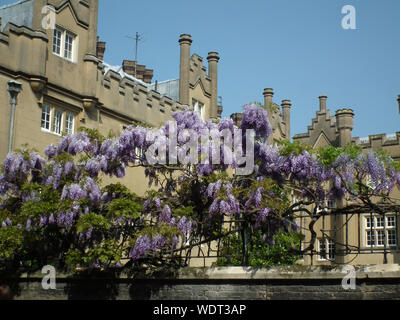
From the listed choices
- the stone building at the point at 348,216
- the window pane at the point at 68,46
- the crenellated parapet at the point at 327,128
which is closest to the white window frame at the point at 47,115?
the window pane at the point at 68,46

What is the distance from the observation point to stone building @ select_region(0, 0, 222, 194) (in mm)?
20219

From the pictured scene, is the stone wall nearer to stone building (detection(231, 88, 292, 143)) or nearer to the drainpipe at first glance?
the drainpipe

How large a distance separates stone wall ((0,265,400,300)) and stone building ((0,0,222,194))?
5.80 metres

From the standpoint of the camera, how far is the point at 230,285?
10.5m

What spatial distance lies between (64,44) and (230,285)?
1562 cm

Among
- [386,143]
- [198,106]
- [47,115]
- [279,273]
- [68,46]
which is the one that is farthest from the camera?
[386,143]

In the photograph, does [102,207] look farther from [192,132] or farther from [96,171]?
[192,132]

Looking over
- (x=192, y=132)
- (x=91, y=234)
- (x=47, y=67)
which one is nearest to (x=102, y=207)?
(x=91, y=234)

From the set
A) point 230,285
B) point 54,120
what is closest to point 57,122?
point 54,120

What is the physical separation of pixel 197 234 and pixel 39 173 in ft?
17.4

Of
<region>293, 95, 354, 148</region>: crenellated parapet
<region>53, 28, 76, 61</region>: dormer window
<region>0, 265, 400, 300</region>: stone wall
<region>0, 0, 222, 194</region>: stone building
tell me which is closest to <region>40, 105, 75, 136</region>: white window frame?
<region>0, 0, 222, 194</region>: stone building

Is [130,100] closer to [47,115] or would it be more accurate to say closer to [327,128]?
[47,115]

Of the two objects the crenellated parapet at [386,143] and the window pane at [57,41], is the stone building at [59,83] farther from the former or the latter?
the crenellated parapet at [386,143]

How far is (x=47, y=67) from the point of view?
21.6 m
